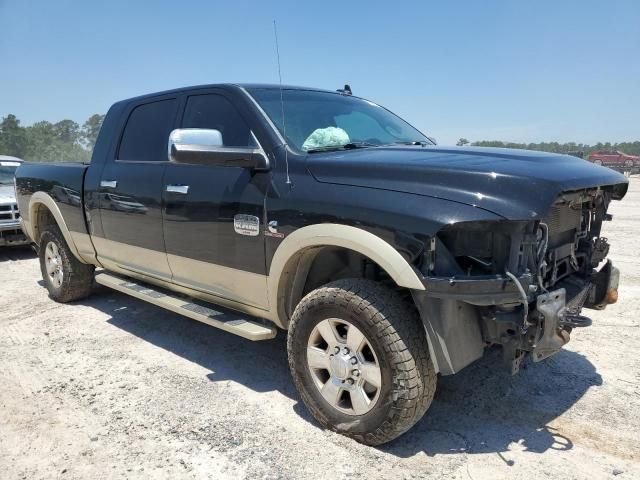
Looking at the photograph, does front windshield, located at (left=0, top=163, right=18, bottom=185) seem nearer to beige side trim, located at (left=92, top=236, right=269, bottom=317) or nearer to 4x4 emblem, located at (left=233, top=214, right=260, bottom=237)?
beige side trim, located at (left=92, top=236, right=269, bottom=317)

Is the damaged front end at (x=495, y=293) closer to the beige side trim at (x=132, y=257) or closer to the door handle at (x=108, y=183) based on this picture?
the beige side trim at (x=132, y=257)

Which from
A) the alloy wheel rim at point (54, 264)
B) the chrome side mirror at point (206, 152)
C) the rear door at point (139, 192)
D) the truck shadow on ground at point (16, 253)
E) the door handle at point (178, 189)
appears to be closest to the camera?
the chrome side mirror at point (206, 152)

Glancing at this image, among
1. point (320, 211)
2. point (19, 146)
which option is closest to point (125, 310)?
point (320, 211)

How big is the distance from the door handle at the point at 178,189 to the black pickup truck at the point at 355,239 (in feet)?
0.05

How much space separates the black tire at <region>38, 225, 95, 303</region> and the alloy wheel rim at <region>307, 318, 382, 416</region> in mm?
3643

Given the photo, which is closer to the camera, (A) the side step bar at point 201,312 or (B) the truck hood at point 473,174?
(B) the truck hood at point 473,174

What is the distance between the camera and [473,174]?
2.36m

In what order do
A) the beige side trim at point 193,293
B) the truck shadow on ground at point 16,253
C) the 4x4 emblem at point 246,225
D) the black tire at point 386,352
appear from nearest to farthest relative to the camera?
1. the black tire at point 386,352
2. the 4x4 emblem at point 246,225
3. the beige side trim at point 193,293
4. the truck shadow on ground at point 16,253

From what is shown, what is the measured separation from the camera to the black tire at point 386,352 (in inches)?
98.3

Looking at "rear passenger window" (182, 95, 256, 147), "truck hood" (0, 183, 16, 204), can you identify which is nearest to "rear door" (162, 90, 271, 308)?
"rear passenger window" (182, 95, 256, 147)

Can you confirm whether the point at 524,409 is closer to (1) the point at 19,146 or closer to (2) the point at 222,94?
(2) the point at 222,94

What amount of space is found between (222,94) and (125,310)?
289 cm

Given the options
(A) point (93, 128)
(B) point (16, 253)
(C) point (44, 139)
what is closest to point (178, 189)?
(B) point (16, 253)

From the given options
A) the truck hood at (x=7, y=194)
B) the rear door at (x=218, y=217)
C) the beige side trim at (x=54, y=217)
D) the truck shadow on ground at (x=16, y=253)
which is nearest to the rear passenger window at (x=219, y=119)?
the rear door at (x=218, y=217)
